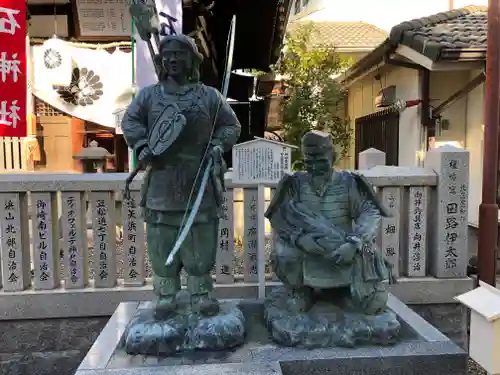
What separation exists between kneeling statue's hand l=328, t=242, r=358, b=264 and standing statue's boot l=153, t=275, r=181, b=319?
1095 mm

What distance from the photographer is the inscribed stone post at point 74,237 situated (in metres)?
4.75

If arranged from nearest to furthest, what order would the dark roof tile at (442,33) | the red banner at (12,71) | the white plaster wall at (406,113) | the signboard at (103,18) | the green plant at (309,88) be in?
the red banner at (12,71) → the signboard at (103,18) → the dark roof tile at (442,33) → the white plaster wall at (406,113) → the green plant at (309,88)

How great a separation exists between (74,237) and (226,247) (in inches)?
61.3

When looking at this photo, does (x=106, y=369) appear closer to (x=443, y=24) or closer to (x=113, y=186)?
(x=113, y=186)

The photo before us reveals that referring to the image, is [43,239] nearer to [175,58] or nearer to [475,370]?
[175,58]

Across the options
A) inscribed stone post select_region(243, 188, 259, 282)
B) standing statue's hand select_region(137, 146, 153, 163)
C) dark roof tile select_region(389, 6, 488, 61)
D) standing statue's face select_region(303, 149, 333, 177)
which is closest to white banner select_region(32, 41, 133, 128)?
inscribed stone post select_region(243, 188, 259, 282)

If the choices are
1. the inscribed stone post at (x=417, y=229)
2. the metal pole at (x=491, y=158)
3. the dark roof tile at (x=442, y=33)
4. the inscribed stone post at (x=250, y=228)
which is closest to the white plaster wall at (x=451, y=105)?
the dark roof tile at (x=442, y=33)

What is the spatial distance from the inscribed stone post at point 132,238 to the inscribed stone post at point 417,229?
2.86 meters

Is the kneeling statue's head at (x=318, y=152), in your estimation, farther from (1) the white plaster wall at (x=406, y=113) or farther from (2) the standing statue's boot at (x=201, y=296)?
(1) the white plaster wall at (x=406, y=113)

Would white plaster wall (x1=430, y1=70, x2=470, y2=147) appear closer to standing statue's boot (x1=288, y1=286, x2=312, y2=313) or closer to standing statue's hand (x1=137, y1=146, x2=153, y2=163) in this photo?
standing statue's boot (x1=288, y1=286, x2=312, y2=313)

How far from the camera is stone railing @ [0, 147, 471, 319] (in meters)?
4.71

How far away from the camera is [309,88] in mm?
14812

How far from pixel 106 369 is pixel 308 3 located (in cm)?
569

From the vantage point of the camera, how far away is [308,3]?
22.0 ft
